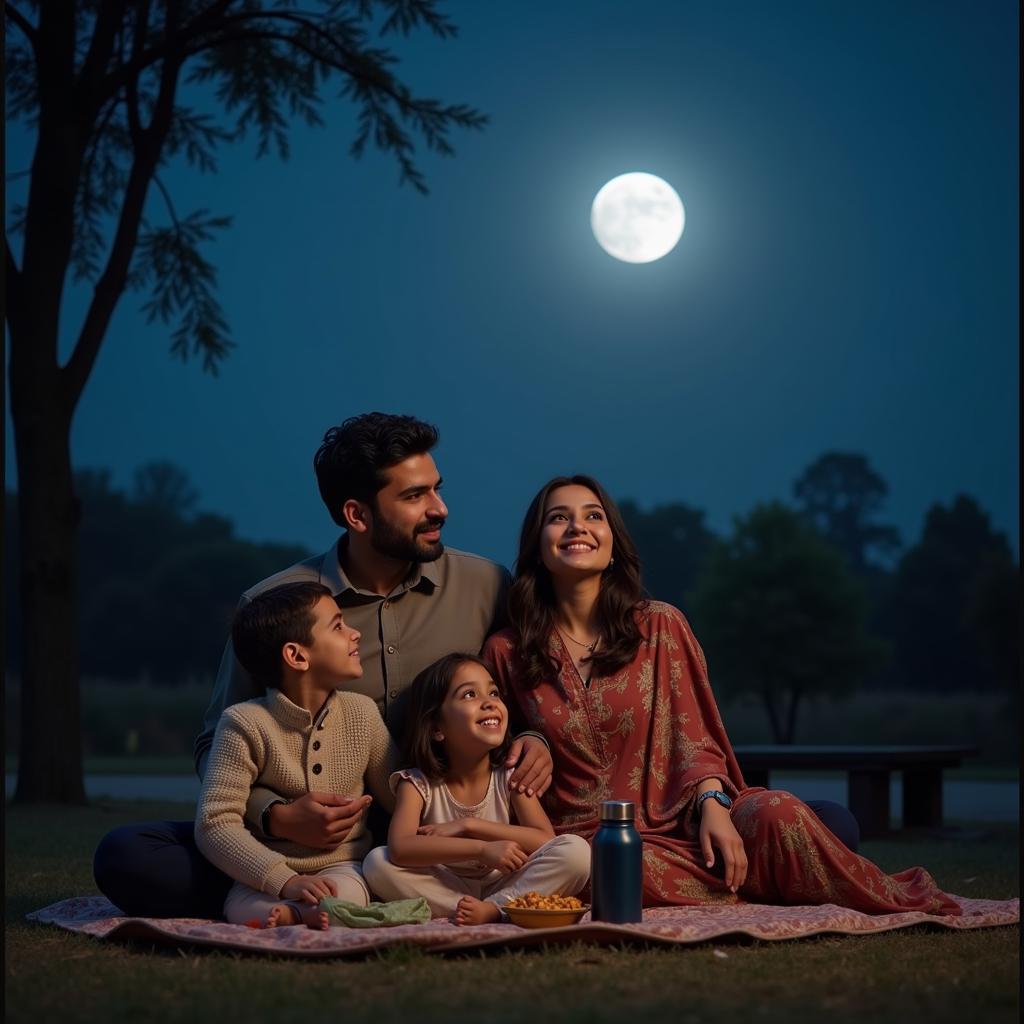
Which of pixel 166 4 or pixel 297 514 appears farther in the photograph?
pixel 297 514

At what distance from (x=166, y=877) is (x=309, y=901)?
2.07 ft

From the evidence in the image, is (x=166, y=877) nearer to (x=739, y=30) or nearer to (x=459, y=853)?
(x=459, y=853)

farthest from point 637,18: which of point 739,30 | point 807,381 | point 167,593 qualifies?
point 167,593

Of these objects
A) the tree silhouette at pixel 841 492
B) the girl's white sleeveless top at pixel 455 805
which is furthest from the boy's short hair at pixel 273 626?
the tree silhouette at pixel 841 492

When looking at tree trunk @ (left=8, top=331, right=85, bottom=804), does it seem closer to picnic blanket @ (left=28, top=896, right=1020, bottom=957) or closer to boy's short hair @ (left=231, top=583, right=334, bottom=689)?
picnic blanket @ (left=28, top=896, right=1020, bottom=957)

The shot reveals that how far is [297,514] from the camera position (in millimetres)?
199625

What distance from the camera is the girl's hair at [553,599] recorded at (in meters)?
5.22

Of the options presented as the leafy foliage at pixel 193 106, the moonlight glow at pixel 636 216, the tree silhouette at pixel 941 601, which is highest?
the moonlight glow at pixel 636 216

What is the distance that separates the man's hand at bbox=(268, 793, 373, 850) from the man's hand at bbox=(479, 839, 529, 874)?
43 cm

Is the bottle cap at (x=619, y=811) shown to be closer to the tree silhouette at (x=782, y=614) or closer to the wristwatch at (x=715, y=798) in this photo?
the wristwatch at (x=715, y=798)

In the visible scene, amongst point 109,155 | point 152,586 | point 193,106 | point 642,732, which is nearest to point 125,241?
point 193,106

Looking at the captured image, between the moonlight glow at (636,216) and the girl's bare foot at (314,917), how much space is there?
30.5m

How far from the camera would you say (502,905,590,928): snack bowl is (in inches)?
171

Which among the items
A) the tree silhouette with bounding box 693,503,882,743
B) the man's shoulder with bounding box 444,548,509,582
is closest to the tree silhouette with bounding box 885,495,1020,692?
the tree silhouette with bounding box 693,503,882,743
